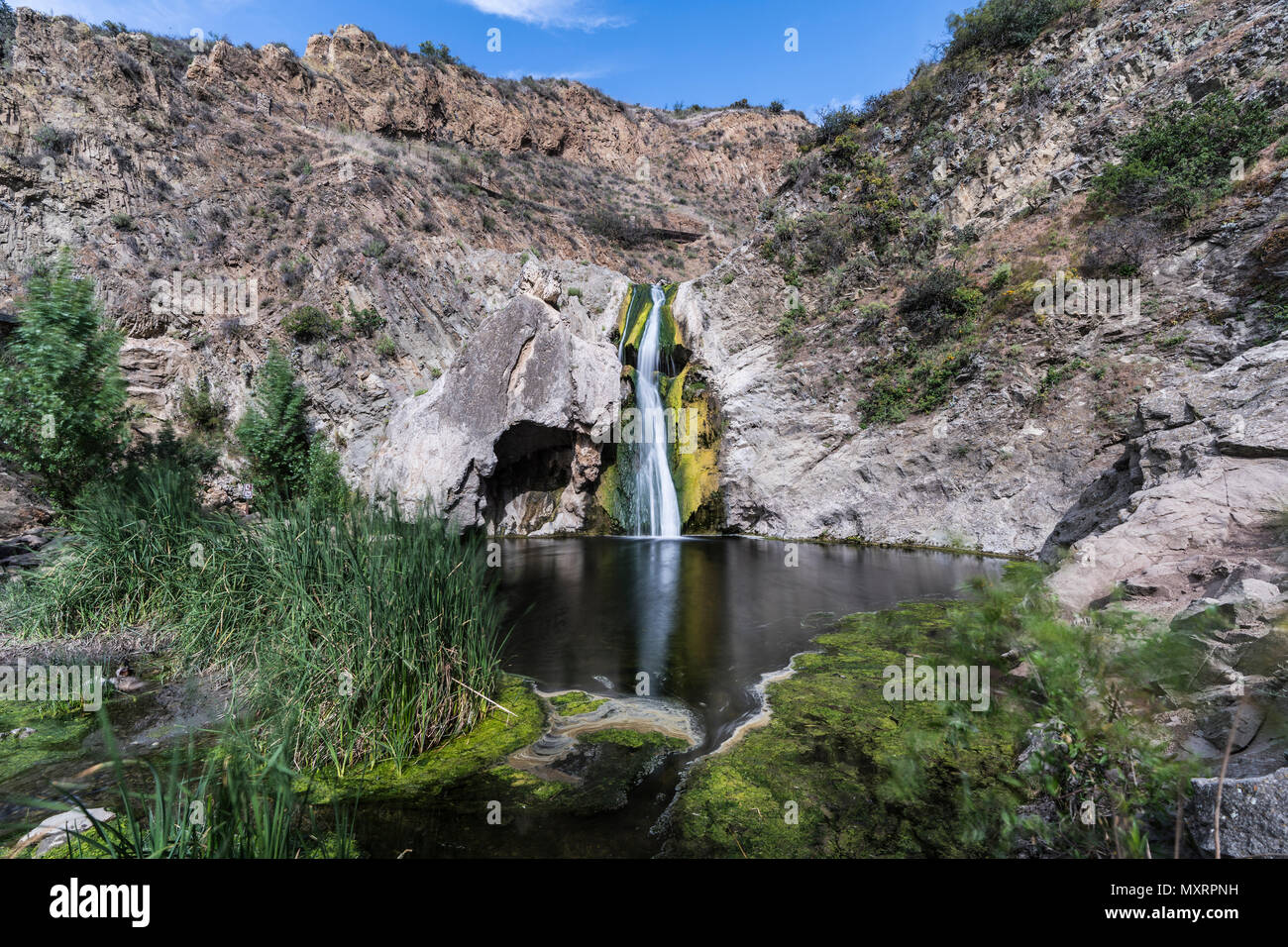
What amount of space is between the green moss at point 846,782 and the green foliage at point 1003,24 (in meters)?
27.3

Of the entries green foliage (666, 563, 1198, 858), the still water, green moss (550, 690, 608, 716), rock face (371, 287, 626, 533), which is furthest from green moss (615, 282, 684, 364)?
green foliage (666, 563, 1198, 858)

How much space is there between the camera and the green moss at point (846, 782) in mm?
3217

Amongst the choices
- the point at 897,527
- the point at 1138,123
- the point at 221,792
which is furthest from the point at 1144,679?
the point at 1138,123

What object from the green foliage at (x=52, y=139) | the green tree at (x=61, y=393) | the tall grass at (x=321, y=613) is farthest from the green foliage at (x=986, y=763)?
the green foliage at (x=52, y=139)

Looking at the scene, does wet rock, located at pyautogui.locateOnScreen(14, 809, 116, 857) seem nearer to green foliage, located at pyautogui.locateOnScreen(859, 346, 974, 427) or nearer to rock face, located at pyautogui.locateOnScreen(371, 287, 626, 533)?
rock face, located at pyautogui.locateOnScreen(371, 287, 626, 533)

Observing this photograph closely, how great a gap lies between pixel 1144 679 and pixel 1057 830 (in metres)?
1.00

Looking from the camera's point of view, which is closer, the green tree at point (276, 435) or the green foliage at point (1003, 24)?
the green tree at point (276, 435)

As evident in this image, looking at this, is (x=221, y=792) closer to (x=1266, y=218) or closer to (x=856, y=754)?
(x=856, y=754)

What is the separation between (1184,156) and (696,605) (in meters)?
19.1

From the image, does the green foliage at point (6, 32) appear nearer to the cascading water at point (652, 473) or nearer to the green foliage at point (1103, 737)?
the cascading water at point (652, 473)

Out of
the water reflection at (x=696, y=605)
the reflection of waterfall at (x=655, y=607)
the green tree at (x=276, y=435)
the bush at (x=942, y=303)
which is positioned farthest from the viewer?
the green tree at (x=276, y=435)

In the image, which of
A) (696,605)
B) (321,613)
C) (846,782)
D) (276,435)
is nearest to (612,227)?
(276,435)

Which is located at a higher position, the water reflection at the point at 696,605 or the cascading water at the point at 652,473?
the cascading water at the point at 652,473

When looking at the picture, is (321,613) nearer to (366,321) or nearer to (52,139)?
(366,321)
